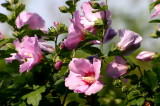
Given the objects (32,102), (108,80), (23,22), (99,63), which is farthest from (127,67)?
(108,80)

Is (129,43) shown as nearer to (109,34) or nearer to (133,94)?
(109,34)

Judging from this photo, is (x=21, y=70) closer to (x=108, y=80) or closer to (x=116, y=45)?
(x=116, y=45)

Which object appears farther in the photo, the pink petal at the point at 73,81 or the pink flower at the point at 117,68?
the pink flower at the point at 117,68

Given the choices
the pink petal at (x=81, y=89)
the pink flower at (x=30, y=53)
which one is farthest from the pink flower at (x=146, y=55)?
the pink flower at (x=30, y=53)

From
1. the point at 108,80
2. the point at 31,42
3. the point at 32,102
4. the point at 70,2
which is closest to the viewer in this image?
the point at 32,102

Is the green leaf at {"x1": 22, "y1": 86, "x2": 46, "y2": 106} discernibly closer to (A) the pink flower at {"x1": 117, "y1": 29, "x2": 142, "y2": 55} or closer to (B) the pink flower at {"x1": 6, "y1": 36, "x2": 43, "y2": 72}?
(B) the pink flower at {"x1": 6, "y1": 36, "x2": 43, "y2": 72}

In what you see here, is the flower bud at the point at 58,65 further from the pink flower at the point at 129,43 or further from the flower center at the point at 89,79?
the pink flower at the point at 129,43

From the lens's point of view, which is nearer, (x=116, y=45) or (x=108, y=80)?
(x=116, y=45)
